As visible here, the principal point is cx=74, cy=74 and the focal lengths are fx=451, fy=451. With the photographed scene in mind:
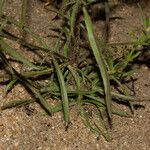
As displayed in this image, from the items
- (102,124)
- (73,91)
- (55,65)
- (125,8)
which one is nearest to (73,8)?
(55,65)

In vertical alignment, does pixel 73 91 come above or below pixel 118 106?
above

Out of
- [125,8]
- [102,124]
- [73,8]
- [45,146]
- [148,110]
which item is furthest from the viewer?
[125,8]

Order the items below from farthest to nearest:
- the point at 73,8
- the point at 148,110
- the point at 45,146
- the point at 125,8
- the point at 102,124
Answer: the point at 125,8 < the point at 148,110 < the point at 102,124 < the point at 45,146 < the point at 73,8

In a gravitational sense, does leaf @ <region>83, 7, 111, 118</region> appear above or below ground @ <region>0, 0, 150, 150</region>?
above

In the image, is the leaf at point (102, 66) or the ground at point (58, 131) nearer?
the leaf at point (102, 66)

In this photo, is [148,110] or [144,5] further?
[144,5]

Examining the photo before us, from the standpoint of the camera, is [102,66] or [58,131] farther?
[58,131]

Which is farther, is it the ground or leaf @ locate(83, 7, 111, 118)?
the ground

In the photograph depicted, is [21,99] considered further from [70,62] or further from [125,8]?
[125,8]

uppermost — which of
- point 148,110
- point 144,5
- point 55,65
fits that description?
point 55,65

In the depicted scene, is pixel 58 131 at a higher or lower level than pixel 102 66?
lower

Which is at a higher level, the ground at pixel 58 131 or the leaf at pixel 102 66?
the leaf at pixel 102 66
